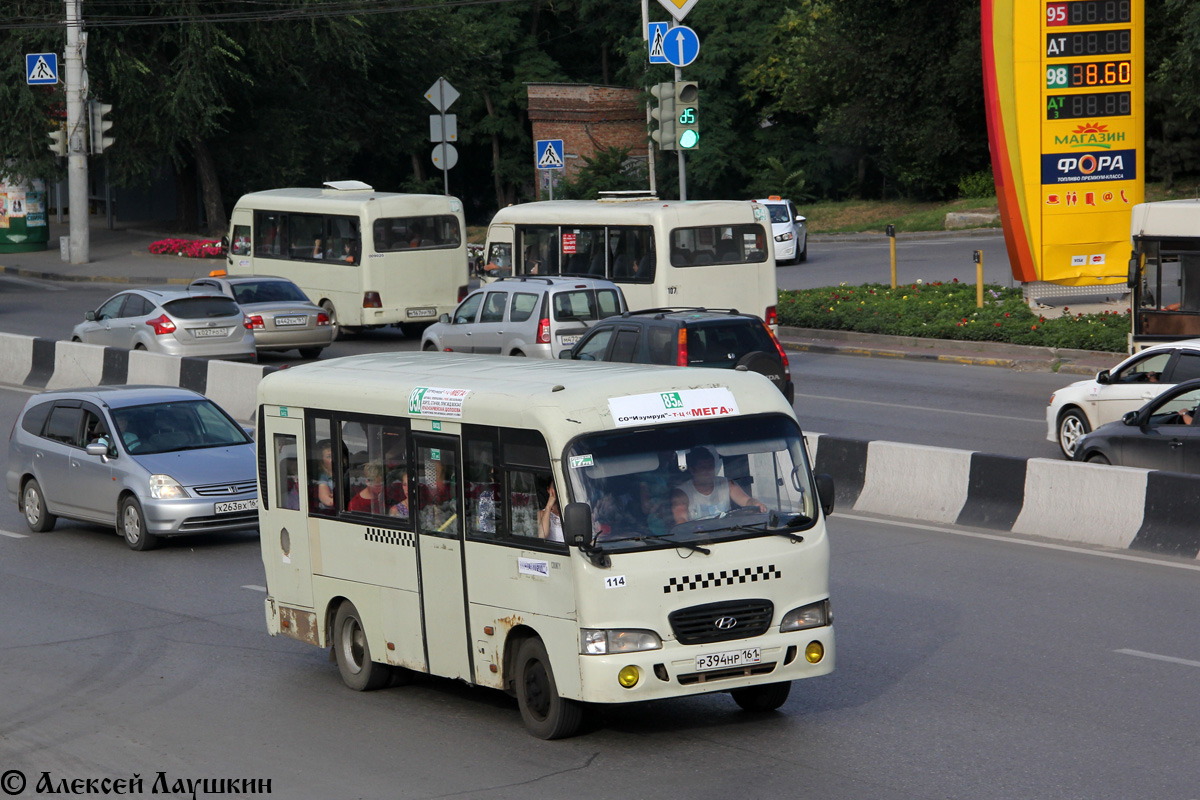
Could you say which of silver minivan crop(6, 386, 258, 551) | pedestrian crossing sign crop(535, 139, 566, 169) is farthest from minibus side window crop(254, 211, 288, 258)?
silver minivan crop(6, 386, 258, 551)

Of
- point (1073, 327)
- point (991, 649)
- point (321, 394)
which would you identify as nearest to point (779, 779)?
point (991, 649)

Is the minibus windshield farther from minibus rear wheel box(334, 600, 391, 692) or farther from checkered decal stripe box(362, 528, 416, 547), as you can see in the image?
minibus rear wheel box(334, 600, 391, 692)

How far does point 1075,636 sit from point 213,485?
27.3 ft

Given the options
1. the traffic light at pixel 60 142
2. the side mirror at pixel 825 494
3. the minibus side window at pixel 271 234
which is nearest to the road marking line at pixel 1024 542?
the side mirror at pixel 825 494

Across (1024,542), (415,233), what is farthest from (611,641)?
(415,233)

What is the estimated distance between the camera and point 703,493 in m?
8.66

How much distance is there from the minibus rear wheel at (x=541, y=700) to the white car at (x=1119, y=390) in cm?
1070

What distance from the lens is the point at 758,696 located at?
9.12 meters

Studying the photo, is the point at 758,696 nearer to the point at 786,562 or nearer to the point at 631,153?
the point at 786,562

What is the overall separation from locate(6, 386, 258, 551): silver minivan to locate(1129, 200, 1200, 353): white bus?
12.3 m

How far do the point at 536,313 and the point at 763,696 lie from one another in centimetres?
1498

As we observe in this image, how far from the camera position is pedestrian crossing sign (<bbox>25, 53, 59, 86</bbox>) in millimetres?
41875

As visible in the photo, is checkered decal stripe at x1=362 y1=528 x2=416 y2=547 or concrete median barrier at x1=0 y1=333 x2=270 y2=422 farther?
concrete median barrier at x1=0 y1=333 x2=270 y2=422

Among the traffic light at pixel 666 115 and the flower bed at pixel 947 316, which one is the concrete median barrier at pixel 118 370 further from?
the flower bed at pixel 947 316
